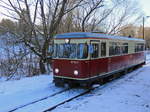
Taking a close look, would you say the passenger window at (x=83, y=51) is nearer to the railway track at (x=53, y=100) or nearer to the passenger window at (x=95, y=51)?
the passenger window at (x=95, y=51)

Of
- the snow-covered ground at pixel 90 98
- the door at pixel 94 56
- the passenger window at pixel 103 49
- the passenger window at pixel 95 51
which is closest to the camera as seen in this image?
the snow-covered ground at pixel 90 98

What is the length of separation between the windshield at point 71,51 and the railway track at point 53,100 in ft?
5.36

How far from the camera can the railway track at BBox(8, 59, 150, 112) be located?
20.7ft

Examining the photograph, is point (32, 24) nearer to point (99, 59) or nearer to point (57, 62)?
point (57, 62)

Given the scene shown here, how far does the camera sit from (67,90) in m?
8.85

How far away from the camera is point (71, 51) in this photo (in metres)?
8.72

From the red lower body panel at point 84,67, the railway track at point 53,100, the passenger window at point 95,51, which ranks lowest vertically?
the railway track at point 53,100

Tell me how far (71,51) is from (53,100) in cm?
253

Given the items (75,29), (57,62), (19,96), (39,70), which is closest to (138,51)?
(75,29)

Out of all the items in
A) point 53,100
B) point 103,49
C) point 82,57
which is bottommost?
point 53,100

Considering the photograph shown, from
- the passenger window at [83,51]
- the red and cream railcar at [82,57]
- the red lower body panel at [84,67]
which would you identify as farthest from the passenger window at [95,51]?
the passenger window at [83,51]

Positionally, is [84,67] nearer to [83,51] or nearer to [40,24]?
[83,51]

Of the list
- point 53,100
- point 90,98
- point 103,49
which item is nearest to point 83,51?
point 103,49

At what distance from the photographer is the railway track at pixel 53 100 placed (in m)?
6.30
